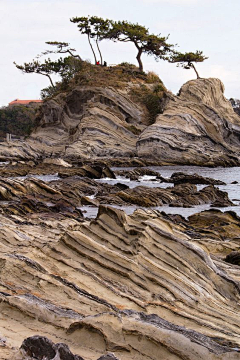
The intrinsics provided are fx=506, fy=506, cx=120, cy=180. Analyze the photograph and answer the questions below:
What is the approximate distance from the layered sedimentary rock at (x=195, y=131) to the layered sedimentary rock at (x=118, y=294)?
3891 centimetres

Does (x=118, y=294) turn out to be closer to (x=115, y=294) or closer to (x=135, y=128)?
(x=115, y=294)

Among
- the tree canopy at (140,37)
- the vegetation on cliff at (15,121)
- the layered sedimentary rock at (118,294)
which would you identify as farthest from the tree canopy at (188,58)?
the layered sedimentary rock at (118,294)

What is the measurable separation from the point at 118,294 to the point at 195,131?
46.4m

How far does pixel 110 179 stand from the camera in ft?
97.1

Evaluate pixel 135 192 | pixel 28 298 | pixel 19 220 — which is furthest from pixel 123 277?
pixel 135 192

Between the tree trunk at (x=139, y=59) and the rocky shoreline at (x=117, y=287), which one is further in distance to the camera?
the tree trunk at (x=139, y=59)

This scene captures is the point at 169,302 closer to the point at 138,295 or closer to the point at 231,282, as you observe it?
the point at 138,295

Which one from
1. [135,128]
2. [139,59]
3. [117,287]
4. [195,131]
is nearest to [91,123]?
[135,128]

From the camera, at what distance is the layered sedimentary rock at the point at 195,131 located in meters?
48.8

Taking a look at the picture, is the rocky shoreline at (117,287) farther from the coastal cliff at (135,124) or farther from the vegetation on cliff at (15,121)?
the vegetation on cliff at (15,121)

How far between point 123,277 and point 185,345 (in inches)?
78.9

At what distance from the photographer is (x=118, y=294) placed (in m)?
6.24

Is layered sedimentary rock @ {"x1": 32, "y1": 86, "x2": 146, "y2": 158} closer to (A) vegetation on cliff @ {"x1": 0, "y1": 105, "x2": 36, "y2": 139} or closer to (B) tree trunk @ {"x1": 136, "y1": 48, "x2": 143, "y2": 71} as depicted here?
(B) tree trunk @ {"x1": 136, "y1": 48, "x2": 143, "y2": 71}

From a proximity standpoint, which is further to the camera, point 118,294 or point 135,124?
point 135,124
